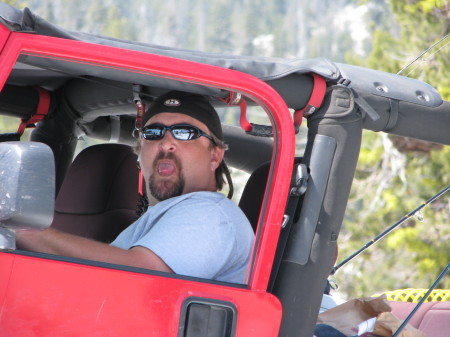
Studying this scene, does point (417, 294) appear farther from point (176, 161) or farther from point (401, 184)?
point (401, 184)

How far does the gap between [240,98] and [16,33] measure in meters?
0.74

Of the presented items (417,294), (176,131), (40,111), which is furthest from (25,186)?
(417,294)

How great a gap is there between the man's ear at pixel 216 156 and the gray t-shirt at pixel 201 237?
1.08 ft

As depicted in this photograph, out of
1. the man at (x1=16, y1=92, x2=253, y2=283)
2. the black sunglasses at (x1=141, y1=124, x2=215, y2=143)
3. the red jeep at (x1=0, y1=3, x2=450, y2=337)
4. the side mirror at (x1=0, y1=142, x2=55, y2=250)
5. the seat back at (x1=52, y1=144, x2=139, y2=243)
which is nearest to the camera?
the side mirror at (x1=0, y1=142, x2=55, y2=250)

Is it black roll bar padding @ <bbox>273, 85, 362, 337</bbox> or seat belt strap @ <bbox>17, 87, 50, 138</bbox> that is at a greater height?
seat belt strap @ <bbox>17, 87, 50, 138</bbox>

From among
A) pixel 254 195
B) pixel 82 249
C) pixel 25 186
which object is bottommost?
pixel 82 249

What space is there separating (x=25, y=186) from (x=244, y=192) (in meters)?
1.35

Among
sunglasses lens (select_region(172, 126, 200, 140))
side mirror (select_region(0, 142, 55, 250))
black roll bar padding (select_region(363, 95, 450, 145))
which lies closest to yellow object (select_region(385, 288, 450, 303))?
black roll bar padding (select_region(363, 95, 450, 145))

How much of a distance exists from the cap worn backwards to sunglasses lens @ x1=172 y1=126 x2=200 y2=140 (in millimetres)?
61

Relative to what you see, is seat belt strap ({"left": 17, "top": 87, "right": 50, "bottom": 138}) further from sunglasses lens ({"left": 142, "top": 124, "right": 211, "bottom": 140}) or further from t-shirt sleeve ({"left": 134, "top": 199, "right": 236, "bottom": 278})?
t-shirt sleeve ({"left": 134, "top": 199, "right": 236, "bottom": 278})

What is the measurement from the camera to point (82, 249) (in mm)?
2406

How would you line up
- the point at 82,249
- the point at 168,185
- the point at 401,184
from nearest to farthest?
the point at 82,249 → the point at 168,185 → the point at 401,184

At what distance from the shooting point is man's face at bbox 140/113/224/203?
303cm

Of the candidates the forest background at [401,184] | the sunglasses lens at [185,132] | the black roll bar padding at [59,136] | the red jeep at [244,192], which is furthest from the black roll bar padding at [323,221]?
the black roll bar padding at [59,136]
